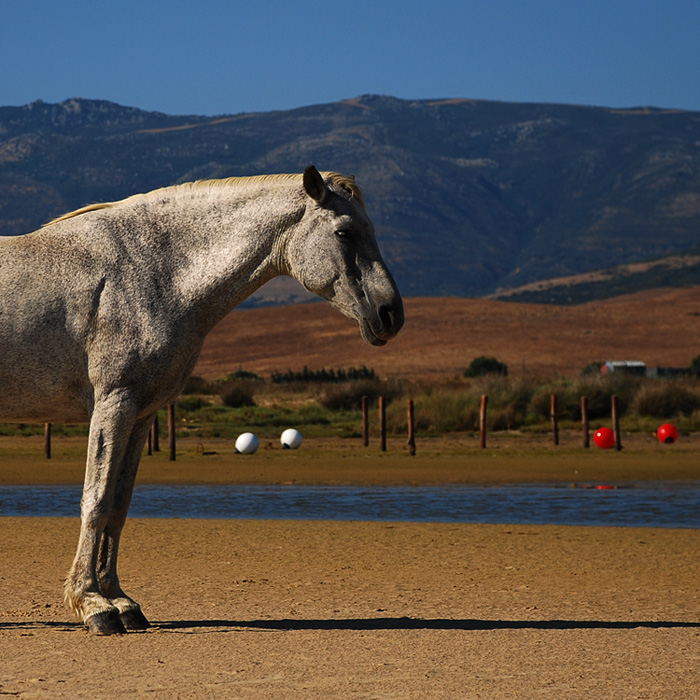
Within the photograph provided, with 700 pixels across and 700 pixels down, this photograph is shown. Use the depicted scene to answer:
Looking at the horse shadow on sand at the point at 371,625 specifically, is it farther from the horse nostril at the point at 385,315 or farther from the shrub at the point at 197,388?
the shrub at the point at 197,388

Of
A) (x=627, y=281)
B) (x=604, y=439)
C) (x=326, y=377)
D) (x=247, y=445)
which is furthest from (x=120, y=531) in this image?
(x=627, y=281)

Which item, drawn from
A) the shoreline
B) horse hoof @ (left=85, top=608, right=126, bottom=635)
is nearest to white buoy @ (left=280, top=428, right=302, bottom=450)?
the shoreline

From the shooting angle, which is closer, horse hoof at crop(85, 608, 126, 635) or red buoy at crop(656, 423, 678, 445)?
horse hoof at crop(85, 608, 126, 635)

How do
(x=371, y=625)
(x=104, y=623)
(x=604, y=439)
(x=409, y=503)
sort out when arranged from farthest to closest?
(x=604, y=439) < (x=409, y=503) < (x=371, y=625) < (x=104, y=623)

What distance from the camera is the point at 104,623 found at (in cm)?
792

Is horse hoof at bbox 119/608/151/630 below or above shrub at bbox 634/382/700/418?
above

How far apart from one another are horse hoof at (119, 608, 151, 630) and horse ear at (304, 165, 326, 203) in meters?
2.95

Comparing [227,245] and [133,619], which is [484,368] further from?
[133,619]

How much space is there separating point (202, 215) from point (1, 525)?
8.01 metres

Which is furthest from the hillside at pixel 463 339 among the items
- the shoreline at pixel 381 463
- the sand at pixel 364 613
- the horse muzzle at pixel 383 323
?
the horse muzzle at pixel 383 323

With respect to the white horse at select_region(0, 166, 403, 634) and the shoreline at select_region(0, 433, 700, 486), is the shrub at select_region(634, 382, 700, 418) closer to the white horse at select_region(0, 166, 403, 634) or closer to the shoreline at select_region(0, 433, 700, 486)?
the shoreline at select_region(0, 433, 700, 486)

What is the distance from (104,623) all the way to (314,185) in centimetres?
309

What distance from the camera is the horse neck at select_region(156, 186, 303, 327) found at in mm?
8195

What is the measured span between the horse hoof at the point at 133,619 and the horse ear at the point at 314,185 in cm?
295
